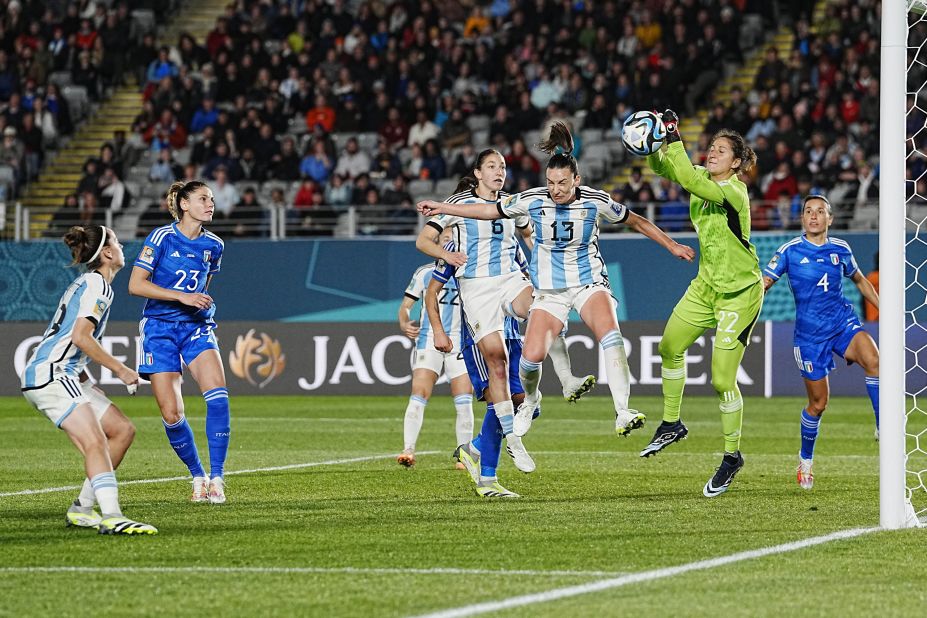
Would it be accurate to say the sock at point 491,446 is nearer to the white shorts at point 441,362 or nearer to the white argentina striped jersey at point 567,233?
the white argentina striped jersey at point 567,233

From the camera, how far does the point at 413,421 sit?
12008 millimetres

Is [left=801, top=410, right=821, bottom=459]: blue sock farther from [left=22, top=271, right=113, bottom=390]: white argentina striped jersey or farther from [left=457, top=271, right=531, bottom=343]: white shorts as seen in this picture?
[left=22, top=271, right=113, bottom=390]: white argentina striped jersey

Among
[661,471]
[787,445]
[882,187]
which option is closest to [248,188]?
[787,445]

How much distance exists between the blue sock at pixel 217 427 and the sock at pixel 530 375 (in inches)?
77.2

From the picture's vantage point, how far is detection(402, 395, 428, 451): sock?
38.8 ft

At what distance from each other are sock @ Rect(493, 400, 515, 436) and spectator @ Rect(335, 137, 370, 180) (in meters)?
15.4

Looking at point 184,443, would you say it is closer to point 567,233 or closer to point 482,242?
point 482,242

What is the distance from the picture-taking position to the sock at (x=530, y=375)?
976 centimetres

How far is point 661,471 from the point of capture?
37.5 feet

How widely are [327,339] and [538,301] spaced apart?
454 inches

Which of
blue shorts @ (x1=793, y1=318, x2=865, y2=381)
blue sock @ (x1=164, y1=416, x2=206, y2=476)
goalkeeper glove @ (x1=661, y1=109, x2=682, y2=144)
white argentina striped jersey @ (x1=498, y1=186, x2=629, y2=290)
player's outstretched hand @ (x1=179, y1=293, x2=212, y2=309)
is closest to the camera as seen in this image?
player's outstretched hand @ (x1=179, y1=293, x2=212, y2=309)

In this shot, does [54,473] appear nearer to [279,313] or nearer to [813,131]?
[279,313]

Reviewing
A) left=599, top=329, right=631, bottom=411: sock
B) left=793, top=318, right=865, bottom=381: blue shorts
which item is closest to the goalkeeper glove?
left=599, top=329, right=631, bottom=411: sock

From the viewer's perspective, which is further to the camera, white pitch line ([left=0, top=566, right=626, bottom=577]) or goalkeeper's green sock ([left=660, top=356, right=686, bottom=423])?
goalkeeper's green sock ([left=660, top=356, right=686, bottom=423])
